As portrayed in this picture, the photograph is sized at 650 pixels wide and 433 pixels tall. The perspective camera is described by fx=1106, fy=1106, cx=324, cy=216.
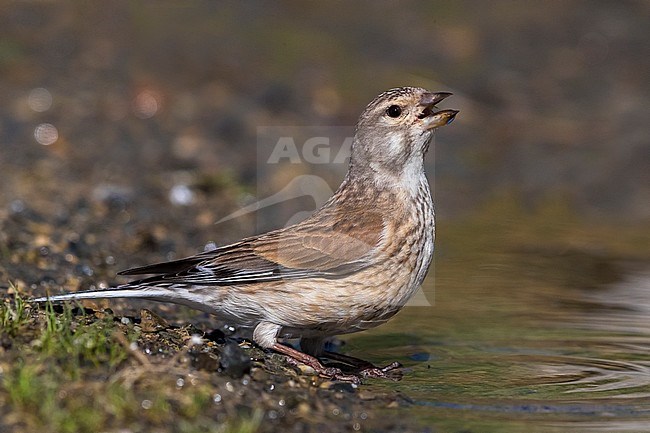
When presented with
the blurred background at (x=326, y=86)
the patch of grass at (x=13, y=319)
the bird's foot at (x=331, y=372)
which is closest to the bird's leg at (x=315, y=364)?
the bird's foot at (x=331, y=372)

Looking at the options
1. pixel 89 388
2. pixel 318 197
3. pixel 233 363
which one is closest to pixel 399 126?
pixel 233 363

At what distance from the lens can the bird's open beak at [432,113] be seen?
7211mm

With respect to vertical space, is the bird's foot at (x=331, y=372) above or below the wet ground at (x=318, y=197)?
below

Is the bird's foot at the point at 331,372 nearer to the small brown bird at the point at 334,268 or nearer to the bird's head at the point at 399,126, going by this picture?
the small brown bird at the point at 334,268

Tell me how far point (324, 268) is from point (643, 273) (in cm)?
412

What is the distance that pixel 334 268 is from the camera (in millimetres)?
6945

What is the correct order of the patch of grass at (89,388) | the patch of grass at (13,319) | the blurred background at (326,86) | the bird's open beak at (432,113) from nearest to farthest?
the patch of grass at (89,388) < the patch of grass at (13,319) < the bird's open beak at (432,113) < the blurred background at (326,86)

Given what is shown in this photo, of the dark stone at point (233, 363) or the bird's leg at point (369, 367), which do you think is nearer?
the dark stone at point (233, 363)

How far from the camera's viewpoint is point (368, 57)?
1538 centimetres

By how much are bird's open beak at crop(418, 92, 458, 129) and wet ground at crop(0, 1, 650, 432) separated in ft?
5.26

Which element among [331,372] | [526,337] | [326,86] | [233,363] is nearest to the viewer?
[233,363]

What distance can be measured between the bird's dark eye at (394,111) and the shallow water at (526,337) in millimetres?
1663

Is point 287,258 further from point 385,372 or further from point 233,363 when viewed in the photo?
point 233,363

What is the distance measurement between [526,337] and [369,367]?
1.58 m
